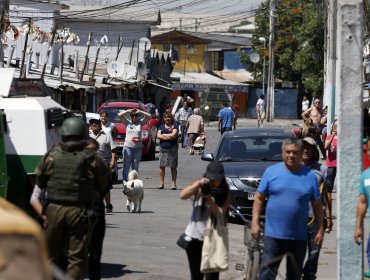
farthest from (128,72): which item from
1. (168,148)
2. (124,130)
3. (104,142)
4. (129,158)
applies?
(104,142)

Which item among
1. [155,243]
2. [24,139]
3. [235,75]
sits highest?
[235,75]

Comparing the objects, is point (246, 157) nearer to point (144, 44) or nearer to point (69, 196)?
point (69, 196)

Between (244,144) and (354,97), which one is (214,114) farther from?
(354,97)

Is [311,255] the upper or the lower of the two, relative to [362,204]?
lower

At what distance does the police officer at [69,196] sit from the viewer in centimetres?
962

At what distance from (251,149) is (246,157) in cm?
28

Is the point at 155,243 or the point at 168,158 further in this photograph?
the point at 168,158

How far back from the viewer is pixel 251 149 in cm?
1881

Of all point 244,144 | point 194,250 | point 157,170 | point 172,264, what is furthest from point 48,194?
point 157,170

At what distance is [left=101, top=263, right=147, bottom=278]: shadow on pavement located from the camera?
12.4m

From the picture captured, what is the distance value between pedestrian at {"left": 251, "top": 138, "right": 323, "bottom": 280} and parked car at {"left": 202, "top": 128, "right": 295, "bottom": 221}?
7.61 m

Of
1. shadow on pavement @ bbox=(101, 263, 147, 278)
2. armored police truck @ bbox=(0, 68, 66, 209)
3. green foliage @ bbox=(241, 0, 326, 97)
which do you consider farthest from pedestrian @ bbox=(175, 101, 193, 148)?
armored police truck @ bbox=(0, 68, 66, 209)

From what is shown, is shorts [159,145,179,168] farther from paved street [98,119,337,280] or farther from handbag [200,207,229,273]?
handbag [200,207,229,273]

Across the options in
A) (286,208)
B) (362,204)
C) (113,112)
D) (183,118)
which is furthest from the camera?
(183,118)
